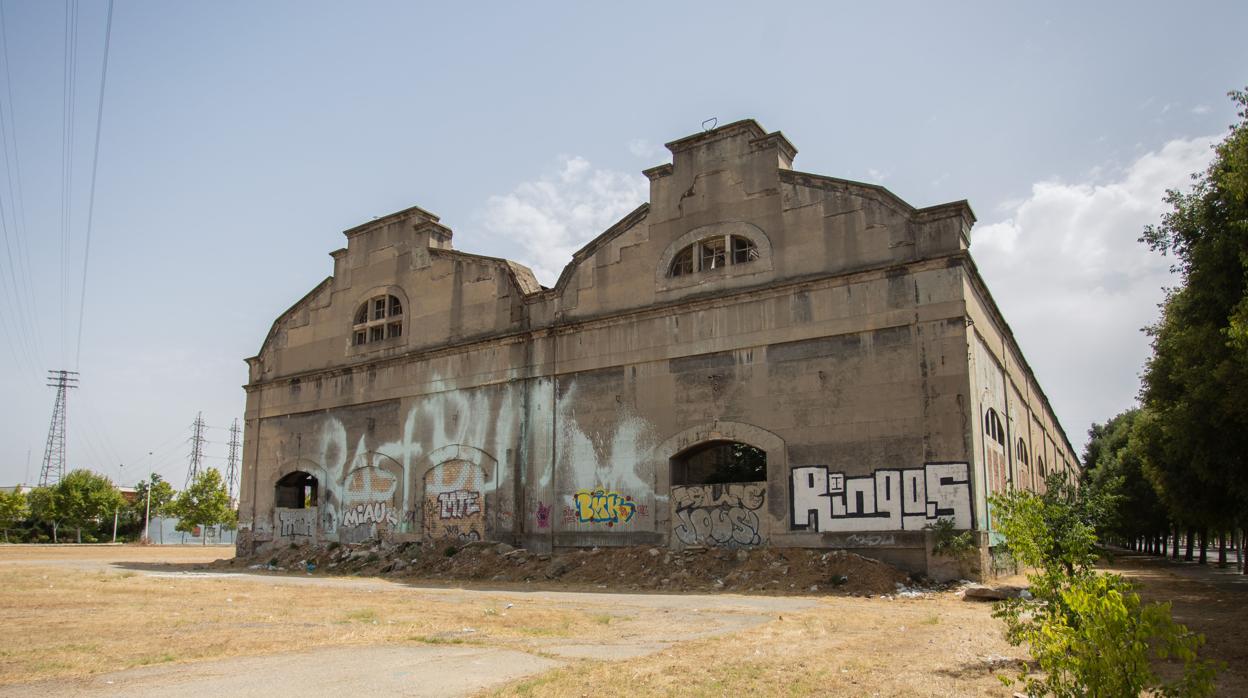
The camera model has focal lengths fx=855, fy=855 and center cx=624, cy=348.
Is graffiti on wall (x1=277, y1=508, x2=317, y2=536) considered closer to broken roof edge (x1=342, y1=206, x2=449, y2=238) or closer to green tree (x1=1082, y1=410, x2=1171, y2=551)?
broken roof edge (x1=342, y1=206, x2=449, y2=238)

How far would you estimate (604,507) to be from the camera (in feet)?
74.1

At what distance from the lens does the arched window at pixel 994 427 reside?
2001 centimetres

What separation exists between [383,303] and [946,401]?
1915cm

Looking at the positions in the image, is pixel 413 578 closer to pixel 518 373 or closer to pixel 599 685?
pixel 518 373

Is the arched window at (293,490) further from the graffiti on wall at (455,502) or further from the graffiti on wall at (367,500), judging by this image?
the graffiti on wall at (455,502)

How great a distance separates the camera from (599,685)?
713 centimetres

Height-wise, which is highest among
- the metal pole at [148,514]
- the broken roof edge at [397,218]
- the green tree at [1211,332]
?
the broken roof edge at [397,218]

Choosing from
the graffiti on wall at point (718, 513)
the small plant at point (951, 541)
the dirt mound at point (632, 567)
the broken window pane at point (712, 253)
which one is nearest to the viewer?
the small plant at point (951, 541)

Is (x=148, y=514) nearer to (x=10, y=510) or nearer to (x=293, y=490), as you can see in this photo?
(x=10, y=510)

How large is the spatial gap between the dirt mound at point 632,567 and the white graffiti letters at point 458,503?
1037 mm

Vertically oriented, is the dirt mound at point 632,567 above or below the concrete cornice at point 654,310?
below

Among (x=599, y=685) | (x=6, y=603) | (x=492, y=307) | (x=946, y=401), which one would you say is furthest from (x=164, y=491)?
(x=599, y=685)

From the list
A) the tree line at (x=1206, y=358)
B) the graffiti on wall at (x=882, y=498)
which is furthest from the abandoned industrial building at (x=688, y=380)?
the tree line at (x=1206, y=358)

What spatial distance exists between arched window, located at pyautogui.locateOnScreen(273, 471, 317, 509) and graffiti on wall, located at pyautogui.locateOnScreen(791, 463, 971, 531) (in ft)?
63.4
